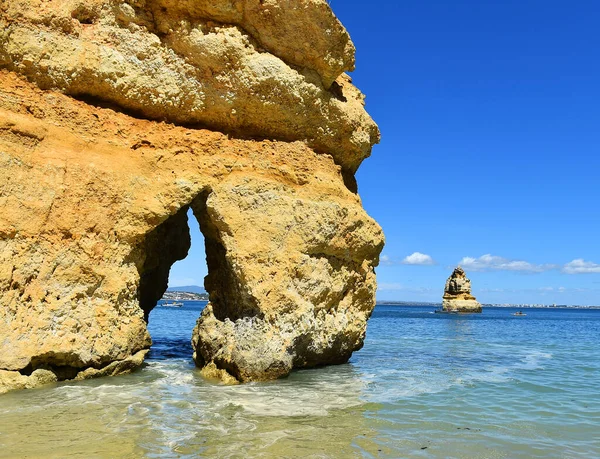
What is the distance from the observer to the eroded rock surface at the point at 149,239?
25.8 feet

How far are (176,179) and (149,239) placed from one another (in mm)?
2095

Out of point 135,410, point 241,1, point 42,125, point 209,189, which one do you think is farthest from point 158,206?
point 241,1

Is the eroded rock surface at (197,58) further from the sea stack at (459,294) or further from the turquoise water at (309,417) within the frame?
the sea stack at (459,294)

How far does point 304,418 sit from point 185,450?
189 centimetres

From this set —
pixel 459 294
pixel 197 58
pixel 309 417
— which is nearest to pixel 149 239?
pixel 197 58

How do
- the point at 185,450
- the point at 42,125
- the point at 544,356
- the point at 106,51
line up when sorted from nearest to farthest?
the point at 185,450
the point at 42,125
the point at 106,51
the point at 544,356

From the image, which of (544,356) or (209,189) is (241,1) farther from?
(544,356)

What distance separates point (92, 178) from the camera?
8492 mm

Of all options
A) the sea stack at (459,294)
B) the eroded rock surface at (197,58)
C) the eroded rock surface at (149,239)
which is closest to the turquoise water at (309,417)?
the eroded rock surface at (149,239)

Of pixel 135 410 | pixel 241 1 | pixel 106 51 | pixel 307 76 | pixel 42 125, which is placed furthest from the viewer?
pixel 307 76

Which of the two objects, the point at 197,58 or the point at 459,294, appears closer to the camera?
the point at 197,58

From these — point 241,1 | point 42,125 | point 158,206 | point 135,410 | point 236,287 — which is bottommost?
point 135,410

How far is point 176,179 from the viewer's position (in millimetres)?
9219

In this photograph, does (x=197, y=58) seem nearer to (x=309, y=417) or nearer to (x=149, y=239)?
(x=149, y=239)
